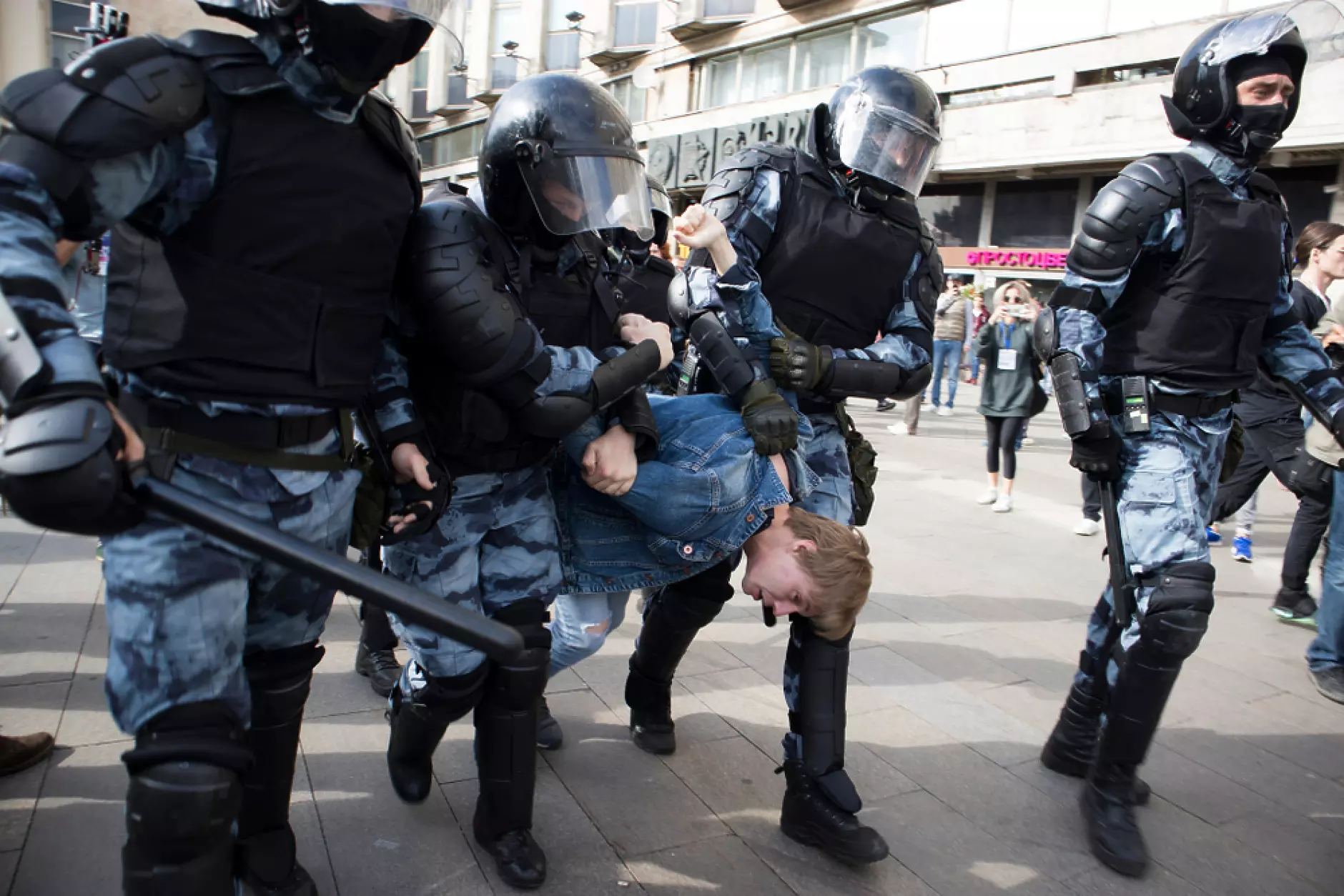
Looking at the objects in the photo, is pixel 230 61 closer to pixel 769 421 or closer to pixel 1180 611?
pixel 769 421

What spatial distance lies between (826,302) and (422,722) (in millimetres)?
1507

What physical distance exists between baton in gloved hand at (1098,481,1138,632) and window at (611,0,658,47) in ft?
86.9

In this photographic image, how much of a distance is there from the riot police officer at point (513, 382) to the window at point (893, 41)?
1902 cm

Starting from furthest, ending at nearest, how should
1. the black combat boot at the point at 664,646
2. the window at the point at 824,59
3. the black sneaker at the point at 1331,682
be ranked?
the window at the point at 824,59 < the black sneaker at the point at 1331,682 < the black combat boot at the point at 664,646

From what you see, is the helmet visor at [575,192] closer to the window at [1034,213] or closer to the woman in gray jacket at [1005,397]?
the woman in gray jacket at [1005,397]

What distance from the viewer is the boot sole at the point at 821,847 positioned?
232cm

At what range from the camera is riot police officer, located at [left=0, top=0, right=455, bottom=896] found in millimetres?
1378

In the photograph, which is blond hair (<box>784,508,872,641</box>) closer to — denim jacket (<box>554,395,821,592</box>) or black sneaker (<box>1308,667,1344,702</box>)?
denim jacket (<box>554,395,821,592</box>)

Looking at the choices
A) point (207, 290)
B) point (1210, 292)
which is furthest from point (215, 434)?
point (1210, 292)

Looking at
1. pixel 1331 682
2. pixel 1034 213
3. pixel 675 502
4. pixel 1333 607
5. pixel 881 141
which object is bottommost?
pixel 1331 682

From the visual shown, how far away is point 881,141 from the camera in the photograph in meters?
2.56

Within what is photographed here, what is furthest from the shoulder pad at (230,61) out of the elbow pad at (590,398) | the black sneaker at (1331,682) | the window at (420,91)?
the window at (420,91)

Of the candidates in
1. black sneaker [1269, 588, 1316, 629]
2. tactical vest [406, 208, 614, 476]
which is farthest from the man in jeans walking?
tactical vest [406, 208, 614, 476]

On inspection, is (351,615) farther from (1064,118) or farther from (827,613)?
(1064,118)
